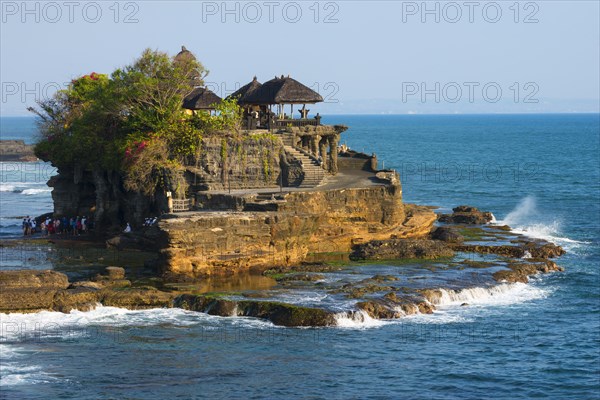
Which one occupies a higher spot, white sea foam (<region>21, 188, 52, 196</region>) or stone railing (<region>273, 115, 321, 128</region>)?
stone railing (<region>273, 115, 321, 128</region>)

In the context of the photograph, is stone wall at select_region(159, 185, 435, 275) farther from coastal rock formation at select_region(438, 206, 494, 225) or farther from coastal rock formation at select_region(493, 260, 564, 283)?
coastal rock formation at select_region(493, 260, 564, 283)

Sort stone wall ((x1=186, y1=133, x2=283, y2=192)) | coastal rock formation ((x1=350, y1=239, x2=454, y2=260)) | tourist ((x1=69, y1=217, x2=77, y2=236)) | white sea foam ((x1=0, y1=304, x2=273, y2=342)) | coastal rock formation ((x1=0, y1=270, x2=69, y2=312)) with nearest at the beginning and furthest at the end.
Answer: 1. white sea foam ((x1=0, y1=304, x2=273, y2=342))
2. coastal rock formation ((x1=0, y1=270, x2=69, y2=312))
3. coastal rock formation ((x1=350, y1=239, x2=454, y2=260))
4. stone wall ((x1=186, y1=133, x2=283, y2=192))
5. tourist ((x1=69, y1=217, x2=77, y2=236))

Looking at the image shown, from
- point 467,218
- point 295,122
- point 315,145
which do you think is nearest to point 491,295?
point 315,145

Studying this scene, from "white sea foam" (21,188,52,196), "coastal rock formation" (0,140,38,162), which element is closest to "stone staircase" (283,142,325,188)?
"white sea foam" (21,188,52,196)

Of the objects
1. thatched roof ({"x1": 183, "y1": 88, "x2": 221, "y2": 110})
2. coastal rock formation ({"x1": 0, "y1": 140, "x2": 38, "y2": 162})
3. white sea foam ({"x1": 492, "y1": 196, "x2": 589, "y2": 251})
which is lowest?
white sea foam ({"x1": 492, "y1": 196, "x2": 589, "y2": 251})

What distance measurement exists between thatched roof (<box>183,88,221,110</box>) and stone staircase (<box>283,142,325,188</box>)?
5.72 m

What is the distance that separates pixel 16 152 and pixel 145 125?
9265cm

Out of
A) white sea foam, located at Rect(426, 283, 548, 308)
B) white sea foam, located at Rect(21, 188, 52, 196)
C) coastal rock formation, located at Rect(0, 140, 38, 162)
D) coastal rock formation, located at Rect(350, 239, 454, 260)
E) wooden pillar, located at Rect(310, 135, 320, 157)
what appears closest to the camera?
white sea foam, located at Rect(426, 283, 548, 308)

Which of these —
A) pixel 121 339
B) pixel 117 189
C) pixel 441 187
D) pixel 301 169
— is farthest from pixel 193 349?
pixel 441 187

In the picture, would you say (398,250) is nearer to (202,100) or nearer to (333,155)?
(333,155)

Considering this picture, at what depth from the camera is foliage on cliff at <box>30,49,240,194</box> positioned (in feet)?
189

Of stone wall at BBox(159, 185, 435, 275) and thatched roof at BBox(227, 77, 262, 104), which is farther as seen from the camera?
thatched roof at BBox(227, 77, 262, 104)

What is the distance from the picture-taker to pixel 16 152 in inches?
5763

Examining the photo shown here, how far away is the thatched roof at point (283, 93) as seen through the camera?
61.0 m
